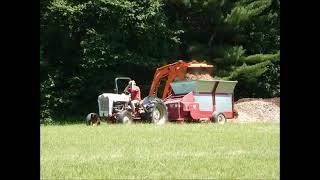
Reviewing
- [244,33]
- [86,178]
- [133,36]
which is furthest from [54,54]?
[86,178]

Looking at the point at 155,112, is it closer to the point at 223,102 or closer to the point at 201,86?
the point at 201,86

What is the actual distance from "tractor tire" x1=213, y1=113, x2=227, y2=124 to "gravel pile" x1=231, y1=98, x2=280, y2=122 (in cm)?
250

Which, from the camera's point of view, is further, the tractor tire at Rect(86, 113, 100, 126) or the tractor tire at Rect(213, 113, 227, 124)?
the tractor tire at Rect(213, 113, 227, 124)

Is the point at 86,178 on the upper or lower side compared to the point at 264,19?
lower

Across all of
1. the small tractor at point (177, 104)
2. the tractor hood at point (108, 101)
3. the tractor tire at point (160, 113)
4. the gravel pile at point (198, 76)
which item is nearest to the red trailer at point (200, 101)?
the small tractor at point (177, 104)

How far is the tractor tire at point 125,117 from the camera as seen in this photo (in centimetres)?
1641

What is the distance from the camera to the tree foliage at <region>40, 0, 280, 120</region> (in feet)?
82.2

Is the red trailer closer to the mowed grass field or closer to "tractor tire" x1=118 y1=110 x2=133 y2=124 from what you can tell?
"tractor tire" x1=118 y1=110 x2=133 y2=124

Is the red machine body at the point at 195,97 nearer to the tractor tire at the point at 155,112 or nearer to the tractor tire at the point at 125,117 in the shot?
the tractor tire at the point at 155,112

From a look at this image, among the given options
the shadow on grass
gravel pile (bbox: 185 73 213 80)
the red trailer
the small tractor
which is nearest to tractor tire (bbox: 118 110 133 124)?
the small tractor
